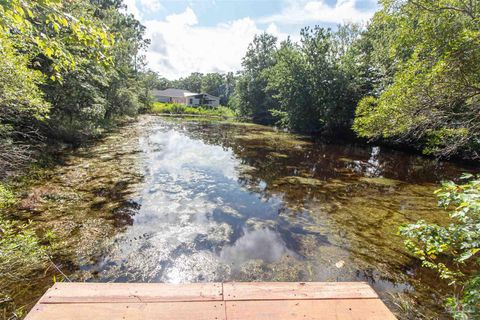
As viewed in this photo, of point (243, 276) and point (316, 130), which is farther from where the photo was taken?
point (316, 130)

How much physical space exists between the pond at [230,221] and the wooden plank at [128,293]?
215cm

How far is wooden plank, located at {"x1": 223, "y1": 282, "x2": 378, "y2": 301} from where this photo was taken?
1.87 metres

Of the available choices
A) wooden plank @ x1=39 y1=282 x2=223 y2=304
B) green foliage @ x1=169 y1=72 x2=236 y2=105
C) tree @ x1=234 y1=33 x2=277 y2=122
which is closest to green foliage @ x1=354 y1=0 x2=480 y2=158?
wooden plank @ x1=39 y1=282 x2=223 y2=304

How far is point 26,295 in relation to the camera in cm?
320

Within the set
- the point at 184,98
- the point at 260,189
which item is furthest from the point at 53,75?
the point at 184,98

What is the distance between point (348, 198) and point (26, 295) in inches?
302

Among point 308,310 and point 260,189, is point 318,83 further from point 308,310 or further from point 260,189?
point 308,310

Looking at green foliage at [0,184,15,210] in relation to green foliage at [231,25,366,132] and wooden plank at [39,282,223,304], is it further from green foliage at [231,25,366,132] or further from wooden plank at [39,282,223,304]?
green foliage at [231,25,366,132]

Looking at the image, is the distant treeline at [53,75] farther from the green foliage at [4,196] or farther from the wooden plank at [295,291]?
the wooden plank at [295,291]

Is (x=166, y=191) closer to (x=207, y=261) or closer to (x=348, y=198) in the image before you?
(x=207, y=261)

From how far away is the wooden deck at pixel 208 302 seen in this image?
5.35ft

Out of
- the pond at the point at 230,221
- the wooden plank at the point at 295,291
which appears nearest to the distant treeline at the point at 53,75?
the pond at the point at 230,221

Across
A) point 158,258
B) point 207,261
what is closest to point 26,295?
point 158,258

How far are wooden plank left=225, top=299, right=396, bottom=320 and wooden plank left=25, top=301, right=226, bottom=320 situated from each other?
14cm
